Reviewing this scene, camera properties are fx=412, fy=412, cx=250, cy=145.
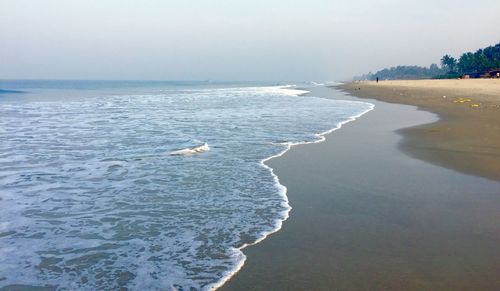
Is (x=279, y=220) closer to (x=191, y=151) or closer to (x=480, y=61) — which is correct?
(x=191, y=151)

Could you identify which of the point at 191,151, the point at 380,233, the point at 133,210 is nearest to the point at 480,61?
the point at 191,151

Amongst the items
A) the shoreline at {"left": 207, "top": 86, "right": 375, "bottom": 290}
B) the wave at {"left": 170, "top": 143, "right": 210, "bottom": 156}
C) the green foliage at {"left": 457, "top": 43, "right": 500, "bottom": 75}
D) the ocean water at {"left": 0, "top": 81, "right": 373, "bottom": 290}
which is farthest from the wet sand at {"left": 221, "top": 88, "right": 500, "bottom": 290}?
the green foliage at {"left": 457, "top": 43, "right": 500, "bottom": 75}

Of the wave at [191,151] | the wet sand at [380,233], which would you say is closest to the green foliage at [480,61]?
the wave at [191,151]

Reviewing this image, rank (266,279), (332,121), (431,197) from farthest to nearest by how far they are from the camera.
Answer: (332,121) < (431,197) < (266,279)

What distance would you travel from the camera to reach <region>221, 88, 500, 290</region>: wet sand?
174 inches

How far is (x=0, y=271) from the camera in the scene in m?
4.73

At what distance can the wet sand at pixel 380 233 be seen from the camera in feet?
14.5

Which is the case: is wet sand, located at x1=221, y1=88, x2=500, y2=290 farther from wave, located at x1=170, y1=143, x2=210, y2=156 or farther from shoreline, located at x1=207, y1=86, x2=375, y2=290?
wave, located at x1=170, y1=143, x2=210, y2=156

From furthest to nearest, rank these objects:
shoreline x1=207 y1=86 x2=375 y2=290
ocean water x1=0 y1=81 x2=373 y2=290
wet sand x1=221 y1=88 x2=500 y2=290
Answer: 1. ocean water x1=0 y1=81 x2=373 y2=290
2. shoreline x1=207 y1=86 x2=375 y2=290
3. wet sand x1=221 y1=88 x2=500 y2=290

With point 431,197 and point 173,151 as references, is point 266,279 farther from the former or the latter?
point 173,151

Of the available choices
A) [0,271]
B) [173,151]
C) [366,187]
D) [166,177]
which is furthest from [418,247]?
[173,151]

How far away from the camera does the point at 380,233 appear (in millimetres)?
5758

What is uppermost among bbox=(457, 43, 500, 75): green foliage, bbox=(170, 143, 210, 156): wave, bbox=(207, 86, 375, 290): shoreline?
bbox=(457, 43, 500, 75): green foliage

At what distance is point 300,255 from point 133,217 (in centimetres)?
289
